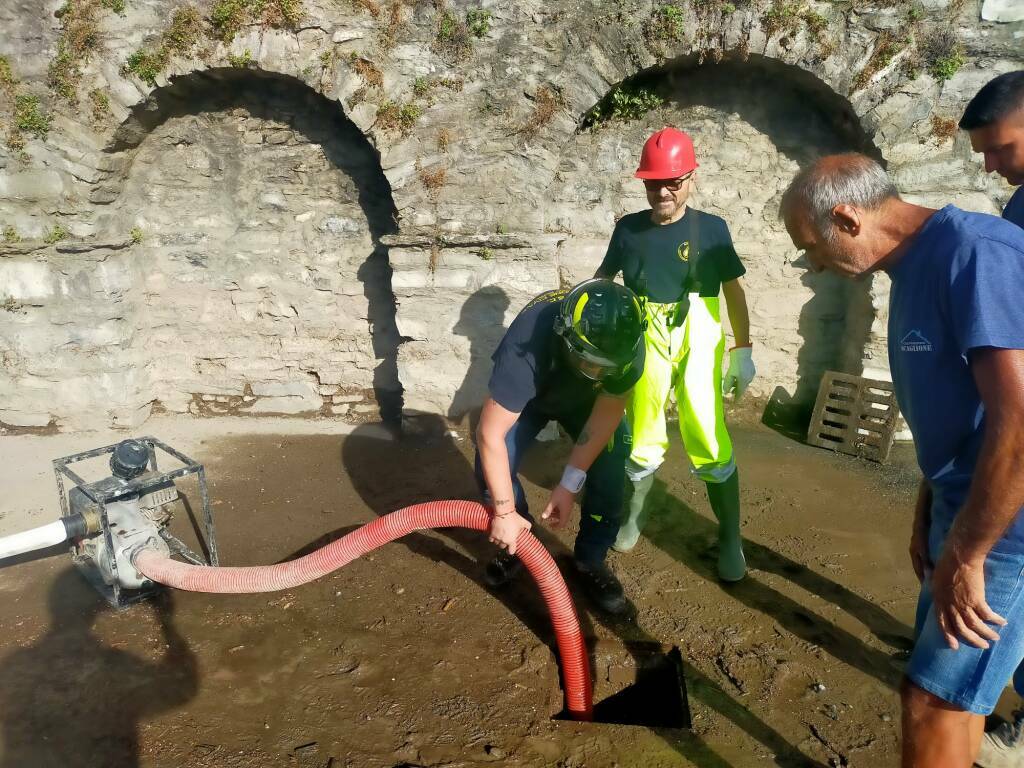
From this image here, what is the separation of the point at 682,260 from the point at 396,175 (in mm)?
2064

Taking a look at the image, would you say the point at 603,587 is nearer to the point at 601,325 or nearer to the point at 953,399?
the point at 601,325

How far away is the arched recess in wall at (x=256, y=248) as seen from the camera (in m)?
4.78

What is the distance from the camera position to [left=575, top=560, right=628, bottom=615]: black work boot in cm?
316

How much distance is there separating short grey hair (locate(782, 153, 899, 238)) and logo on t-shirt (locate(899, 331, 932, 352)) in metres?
0.33

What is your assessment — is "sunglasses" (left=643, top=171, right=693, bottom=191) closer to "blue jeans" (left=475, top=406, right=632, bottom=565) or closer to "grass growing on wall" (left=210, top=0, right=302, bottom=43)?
"blue jeans" (left=475, top=406, right=632, bottom=565)

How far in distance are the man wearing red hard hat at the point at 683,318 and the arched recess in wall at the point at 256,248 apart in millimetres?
2341

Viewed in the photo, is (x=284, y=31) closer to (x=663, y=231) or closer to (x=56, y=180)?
(x=56, y=180)

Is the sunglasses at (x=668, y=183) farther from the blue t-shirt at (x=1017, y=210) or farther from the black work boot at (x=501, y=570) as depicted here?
the black work boot at (x=501, y=570)

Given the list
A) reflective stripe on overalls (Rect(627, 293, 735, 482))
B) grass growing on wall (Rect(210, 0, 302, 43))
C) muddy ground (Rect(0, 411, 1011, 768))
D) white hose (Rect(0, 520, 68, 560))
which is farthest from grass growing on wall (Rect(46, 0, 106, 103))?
reflective stripe on overalls (Rect(627, 293, 735, 482))

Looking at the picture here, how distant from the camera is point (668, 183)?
124 inches

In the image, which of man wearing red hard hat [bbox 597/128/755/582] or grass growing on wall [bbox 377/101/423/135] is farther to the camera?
grass growing on wall [bbox 377/101/423/135]

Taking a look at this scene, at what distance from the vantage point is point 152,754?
7.83 ft

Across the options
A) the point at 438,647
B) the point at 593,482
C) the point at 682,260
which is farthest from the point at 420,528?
the point at 682,260

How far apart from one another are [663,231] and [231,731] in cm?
268
